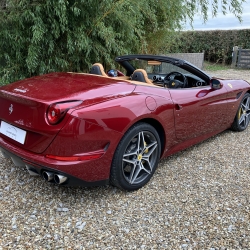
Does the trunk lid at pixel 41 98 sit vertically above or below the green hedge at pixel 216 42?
below

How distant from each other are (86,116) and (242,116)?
9.51 feet

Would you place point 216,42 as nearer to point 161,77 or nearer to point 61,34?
point 61,34

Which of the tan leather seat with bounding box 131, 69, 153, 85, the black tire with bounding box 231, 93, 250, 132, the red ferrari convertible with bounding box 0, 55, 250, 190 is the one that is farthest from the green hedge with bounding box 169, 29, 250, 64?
the red ferrari convertible with bounding box 0, 55, 250, 190

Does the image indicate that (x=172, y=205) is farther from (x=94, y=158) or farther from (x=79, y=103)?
(x=79, y=103)

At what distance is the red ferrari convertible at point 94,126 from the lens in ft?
6.25

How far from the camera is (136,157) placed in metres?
2.35

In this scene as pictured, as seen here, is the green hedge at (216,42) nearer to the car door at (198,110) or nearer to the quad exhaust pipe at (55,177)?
the car door at (198,110)

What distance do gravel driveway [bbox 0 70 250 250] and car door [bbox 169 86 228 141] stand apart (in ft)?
1.40

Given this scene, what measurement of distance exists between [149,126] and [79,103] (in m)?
0.70

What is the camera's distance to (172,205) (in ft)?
7.27

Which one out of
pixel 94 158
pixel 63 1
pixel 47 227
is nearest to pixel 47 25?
pixel 63 1

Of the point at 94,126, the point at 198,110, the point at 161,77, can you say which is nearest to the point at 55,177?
the point at 94,126

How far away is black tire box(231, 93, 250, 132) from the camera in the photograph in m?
3.91

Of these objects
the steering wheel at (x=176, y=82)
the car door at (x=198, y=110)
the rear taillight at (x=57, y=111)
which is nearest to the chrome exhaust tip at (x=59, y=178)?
the rear taillight at (x=57, y=111)
